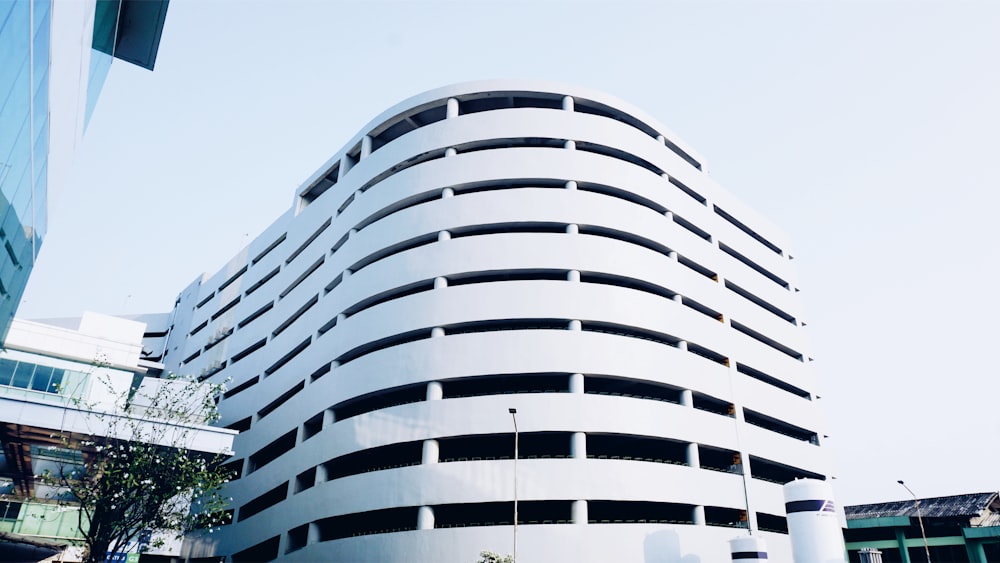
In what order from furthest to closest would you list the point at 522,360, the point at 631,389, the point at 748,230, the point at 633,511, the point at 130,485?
the point at 748,230, the point at 631,389, the point at 633,511, the point at 522,360, the point at 130,485

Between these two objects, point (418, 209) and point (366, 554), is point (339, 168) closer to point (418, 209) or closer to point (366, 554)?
point (418, 209)

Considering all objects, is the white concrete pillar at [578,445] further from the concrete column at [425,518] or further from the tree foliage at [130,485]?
the tree foliage at [130,485]

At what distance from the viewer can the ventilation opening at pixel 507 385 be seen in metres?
36.2

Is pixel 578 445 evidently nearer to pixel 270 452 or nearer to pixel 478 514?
pixel 478 514

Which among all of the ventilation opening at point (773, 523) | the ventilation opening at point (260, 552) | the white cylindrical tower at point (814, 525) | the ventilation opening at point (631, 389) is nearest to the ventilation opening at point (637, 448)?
the ventilation opening at point (631, 389)

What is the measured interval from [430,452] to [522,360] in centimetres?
682

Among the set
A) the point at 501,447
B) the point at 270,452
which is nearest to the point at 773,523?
the point at 501,447

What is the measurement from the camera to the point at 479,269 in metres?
37.3

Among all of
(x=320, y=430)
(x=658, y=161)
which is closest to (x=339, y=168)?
(x=320, y=430)

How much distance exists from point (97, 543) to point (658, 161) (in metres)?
37.8

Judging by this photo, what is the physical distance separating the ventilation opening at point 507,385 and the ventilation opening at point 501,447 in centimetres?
255

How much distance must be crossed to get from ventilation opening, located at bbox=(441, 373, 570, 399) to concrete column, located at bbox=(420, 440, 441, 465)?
10.6ft

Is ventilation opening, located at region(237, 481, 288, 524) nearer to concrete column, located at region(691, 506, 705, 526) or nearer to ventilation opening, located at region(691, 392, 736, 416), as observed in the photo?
concrete column, located at region(691, 506, 705, 526)

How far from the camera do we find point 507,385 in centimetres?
3762
